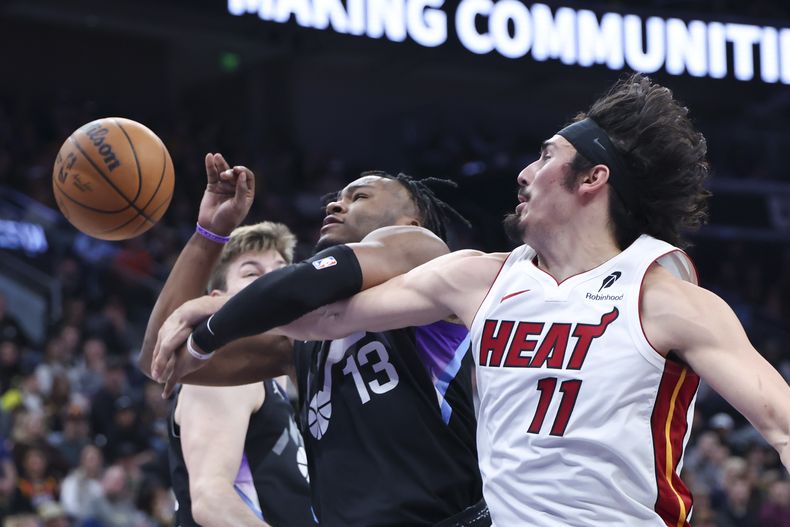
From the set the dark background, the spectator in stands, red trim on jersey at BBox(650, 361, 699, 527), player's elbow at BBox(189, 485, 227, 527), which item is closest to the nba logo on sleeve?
red trim on jersey at BBox(650, 361, 699, 527)

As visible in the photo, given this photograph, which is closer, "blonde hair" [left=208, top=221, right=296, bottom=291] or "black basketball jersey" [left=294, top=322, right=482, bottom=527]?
"black basketball jersey" [left=294, top=322, right=482, bottom=527]

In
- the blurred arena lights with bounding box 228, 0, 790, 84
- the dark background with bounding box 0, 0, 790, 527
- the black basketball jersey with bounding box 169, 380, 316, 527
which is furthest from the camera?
the blurred arena lights with bounding box 228, 0, 790, 84

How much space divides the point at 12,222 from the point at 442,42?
606 cm

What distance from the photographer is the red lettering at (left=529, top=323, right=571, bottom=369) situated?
2875 mm

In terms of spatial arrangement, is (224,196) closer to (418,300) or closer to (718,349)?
(418,300)

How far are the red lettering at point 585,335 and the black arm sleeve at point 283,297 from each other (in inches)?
28.2

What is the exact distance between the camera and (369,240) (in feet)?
11.4

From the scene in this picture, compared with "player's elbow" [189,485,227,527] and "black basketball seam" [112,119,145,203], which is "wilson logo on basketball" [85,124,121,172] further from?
"player's elbow" [189,485,227,527]

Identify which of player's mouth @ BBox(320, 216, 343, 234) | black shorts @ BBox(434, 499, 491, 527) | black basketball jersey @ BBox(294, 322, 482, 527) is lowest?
black shorts @ BBox(434, 499, 491, 527)

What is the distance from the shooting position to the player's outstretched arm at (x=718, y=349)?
2658 mm

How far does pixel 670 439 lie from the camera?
2.83 m

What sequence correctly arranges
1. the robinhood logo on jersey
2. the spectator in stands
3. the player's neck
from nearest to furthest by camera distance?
the robinhood logo on jersey, the player's neck, the spectator in stands

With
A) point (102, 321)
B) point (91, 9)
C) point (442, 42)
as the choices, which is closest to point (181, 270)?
point (102, 321)

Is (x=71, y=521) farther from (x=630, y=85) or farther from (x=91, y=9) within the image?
(x=91, y=9)
